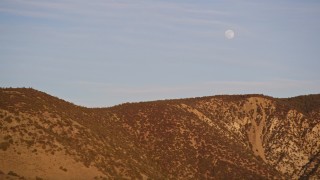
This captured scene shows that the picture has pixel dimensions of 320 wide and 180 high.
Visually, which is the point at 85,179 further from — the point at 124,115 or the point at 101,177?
the point at 124,115

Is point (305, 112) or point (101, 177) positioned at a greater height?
point (305, 112)

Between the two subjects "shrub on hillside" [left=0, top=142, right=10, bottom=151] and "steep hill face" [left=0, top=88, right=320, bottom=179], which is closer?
"shrub on hillside" [left=0, top=142, right=10, bottom=151]

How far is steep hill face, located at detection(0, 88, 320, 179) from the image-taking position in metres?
44.2

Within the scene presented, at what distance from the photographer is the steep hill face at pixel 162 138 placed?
44188 millimetres

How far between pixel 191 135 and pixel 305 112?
96.2ft

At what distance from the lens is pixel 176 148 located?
61.6 metres

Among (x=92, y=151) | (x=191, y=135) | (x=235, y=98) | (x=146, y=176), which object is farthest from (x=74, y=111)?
(x=235, y=98)

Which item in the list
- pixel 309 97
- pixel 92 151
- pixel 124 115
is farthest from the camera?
pixel 309 97

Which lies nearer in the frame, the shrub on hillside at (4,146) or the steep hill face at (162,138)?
the shrub on hillside at (4,146)

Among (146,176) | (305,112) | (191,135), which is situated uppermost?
(305,112)

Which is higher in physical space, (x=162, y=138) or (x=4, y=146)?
(x=162, y=138)

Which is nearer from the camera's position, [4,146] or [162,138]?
[4,146]

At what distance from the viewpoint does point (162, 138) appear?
63250 mm

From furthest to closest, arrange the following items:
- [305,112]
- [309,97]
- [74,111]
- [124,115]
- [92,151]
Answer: [309,97] → [305,112] → [124,115] → [74,111] → [92,151]
